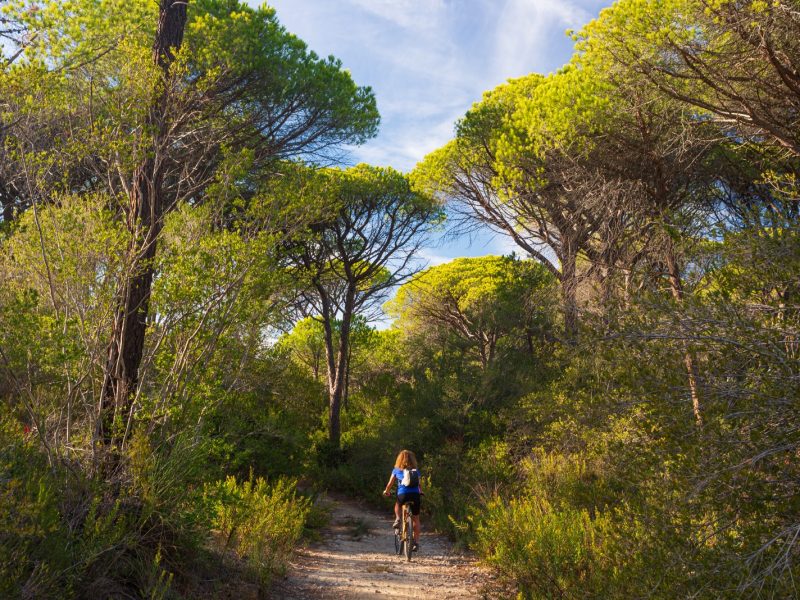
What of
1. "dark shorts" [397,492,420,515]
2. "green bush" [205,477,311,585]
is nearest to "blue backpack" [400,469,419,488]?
"dark shorts" [397,492,420,515]

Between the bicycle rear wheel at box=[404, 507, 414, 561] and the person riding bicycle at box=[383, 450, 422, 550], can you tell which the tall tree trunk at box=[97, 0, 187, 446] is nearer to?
the person riding bicycle at box=[383, 450, 422, 550]

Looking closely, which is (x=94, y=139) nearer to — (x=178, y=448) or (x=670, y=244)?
(x=178, y=448)

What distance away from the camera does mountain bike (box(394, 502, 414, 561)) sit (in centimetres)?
770

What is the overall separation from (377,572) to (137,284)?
445cm

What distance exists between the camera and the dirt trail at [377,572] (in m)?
5.95

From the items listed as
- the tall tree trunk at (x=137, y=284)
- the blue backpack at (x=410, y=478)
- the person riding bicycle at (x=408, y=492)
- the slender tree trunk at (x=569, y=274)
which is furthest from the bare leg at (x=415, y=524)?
the slender tree trunk at (x=569, y=274)

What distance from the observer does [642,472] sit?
3686mm

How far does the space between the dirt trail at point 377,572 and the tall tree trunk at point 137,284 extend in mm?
2404

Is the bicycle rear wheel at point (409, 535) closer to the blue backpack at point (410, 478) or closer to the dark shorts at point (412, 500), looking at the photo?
the dark shorts at point (412, 500)

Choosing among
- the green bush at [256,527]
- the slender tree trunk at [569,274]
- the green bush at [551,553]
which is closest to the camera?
the green bush at [551,553]

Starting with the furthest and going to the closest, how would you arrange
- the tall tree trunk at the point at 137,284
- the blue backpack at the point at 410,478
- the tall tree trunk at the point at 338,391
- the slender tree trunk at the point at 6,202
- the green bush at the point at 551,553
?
the tall tree trunk at the point at 338,391 < the slender tree trunk at the point at 6,202 < the blue backpack at the point at 410,478 < the tall tree trunk at the point at 137,284 < the green bush at the point at 551,553

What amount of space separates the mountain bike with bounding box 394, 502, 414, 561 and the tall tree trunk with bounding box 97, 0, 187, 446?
164 inches

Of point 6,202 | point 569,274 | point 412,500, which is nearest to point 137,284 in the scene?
point 412,500

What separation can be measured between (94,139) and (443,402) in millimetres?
9191
